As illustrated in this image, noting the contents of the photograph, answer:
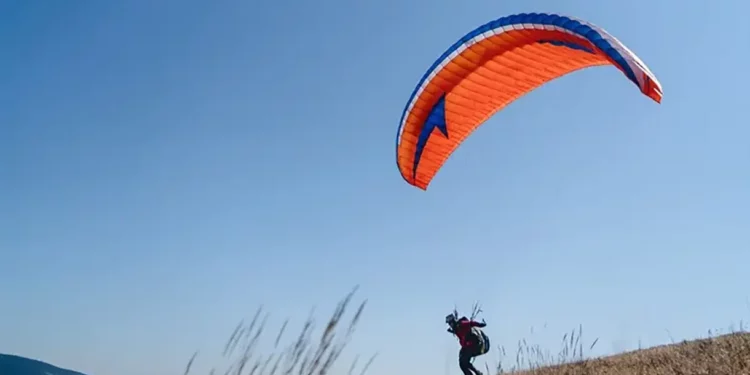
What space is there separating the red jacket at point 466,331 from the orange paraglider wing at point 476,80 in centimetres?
294

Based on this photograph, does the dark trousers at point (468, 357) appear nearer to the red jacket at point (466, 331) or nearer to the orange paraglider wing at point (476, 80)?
the red jacket at point (466, 331)

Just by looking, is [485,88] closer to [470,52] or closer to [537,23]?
[470,52]

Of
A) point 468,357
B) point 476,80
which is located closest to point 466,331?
point 468,357

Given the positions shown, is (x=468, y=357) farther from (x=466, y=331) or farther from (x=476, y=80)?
(x=476, y=80)

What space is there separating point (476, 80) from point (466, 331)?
160 inches

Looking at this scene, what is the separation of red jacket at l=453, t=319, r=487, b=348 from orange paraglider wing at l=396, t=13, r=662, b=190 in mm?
2936

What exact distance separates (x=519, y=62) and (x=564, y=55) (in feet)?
2.46

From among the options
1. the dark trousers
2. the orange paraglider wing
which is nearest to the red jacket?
the dark trousers

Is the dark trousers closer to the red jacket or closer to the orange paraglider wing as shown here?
the red jacket

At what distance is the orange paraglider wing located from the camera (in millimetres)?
9320

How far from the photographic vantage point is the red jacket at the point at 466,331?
963 centimetres

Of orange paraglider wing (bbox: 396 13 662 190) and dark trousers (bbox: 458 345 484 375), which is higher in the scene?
orange paraglider wing (bbox: 396 13 662 190)

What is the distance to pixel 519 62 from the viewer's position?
1066cm

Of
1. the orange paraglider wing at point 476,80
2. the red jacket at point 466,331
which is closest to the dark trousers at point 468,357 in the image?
the red jacket at point 466,331
